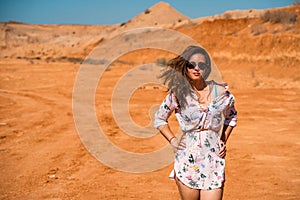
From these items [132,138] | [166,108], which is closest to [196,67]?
[166,108]

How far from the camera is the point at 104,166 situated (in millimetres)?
6926

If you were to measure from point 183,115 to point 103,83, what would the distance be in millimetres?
15151

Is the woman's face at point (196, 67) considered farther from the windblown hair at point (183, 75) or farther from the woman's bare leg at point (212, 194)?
the woman's bare leg at point (212, 194)

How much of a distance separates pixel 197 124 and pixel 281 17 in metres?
24.6

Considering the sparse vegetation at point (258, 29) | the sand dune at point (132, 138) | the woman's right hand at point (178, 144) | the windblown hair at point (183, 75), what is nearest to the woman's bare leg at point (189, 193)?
the woman's right hand at point (178, 144)

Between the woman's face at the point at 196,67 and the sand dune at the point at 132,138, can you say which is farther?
the sand dune at the point at 132,138

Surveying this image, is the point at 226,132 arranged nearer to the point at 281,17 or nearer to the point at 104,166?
the point at 104,166

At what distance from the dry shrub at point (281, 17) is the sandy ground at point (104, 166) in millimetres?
13422

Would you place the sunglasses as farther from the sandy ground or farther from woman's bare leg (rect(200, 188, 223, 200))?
the sandy ground

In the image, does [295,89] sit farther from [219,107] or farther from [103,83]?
[219,107]

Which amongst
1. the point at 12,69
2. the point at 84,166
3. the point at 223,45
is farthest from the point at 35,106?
the point at 223,45

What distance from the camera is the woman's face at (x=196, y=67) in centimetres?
342

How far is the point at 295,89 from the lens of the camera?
50.5 ft

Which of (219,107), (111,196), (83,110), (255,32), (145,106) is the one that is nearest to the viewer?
(219,107)
